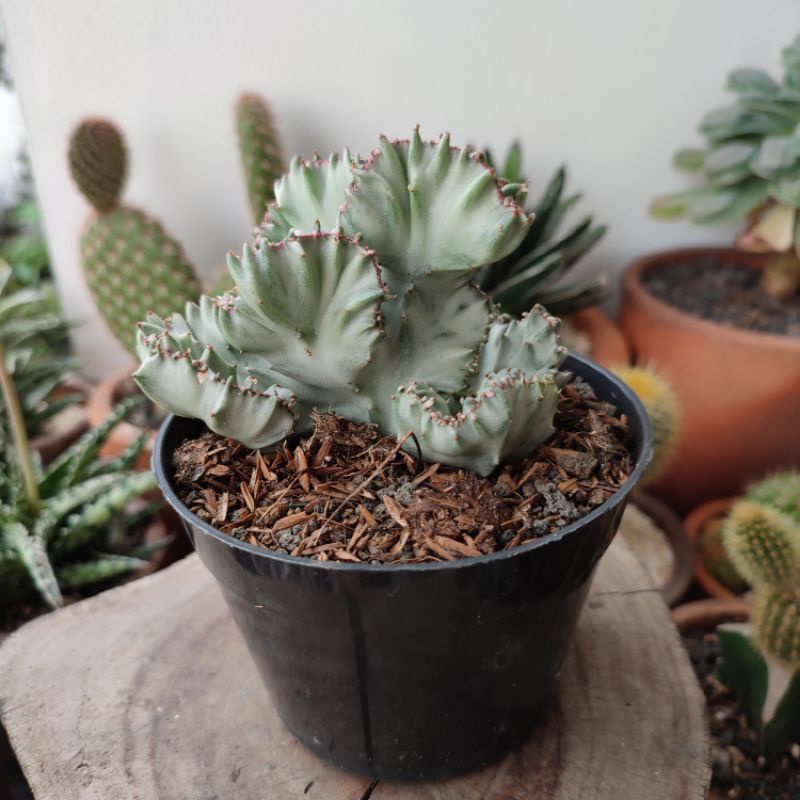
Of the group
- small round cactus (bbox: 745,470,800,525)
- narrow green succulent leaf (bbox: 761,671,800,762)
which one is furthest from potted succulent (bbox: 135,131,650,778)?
small round cactus (bbox: 745,470,800,525)

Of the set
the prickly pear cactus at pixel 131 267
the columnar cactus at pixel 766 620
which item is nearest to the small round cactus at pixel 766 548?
the columnar cactus at pixel 766 620

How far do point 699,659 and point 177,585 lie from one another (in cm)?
83

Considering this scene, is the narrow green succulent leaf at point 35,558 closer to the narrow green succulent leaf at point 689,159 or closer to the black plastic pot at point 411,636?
the black plastic pot at point 411,636

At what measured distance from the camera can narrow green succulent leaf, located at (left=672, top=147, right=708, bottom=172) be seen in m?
1.59

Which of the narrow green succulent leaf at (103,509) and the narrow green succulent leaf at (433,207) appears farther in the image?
the narrow green succulent leaf at (103,509)

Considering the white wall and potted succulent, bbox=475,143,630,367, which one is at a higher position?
the white wall

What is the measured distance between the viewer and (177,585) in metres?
0.98

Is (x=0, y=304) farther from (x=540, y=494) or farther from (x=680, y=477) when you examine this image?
(x=680, y=477)

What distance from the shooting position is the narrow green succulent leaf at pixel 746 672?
94 centimetres

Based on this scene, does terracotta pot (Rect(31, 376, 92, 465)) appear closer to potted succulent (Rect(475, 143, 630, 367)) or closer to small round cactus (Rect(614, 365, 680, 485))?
potted succulent (Rect(475, 143, 630, 367))

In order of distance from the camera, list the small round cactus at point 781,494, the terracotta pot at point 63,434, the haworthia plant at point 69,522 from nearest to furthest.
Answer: the haworthia plant at point 69,522 → the small round cactus at point 781,494 → the terracotta pot at point 63,434

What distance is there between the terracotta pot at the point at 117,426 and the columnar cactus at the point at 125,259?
0.12 meters

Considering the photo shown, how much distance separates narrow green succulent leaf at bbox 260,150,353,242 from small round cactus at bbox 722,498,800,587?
0.82 meters

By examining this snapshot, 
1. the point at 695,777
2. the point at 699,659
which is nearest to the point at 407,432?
the point at 695,777
